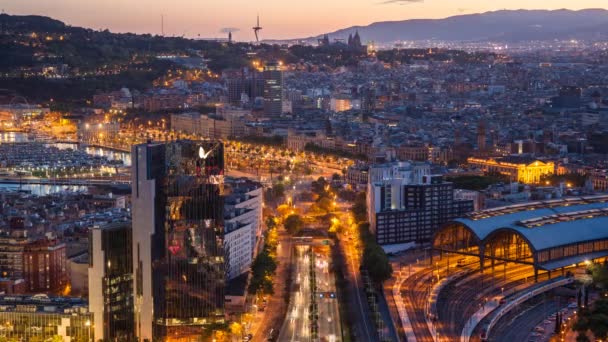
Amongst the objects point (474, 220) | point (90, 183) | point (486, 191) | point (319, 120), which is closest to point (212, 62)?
point (319, 120)

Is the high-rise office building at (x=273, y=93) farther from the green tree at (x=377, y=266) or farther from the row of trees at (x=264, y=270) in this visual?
the green tree at (x=377, y=266)

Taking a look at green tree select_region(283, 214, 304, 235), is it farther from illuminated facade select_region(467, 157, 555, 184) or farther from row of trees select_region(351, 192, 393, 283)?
illuminated facade select_region(467, 157, 555, 184)

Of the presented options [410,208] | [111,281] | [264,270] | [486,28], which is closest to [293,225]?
[410,208]

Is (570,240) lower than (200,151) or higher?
lower

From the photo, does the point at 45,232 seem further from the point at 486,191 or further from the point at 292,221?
the point at 486,191

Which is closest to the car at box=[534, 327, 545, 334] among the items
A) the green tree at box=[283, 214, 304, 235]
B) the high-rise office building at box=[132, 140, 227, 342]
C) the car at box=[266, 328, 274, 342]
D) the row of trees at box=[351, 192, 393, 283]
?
the row of trees at box=[351, 192, 393, 283]

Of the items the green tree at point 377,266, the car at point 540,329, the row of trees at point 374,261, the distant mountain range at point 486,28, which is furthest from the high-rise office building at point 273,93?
the distant mountain range at point 486,28
